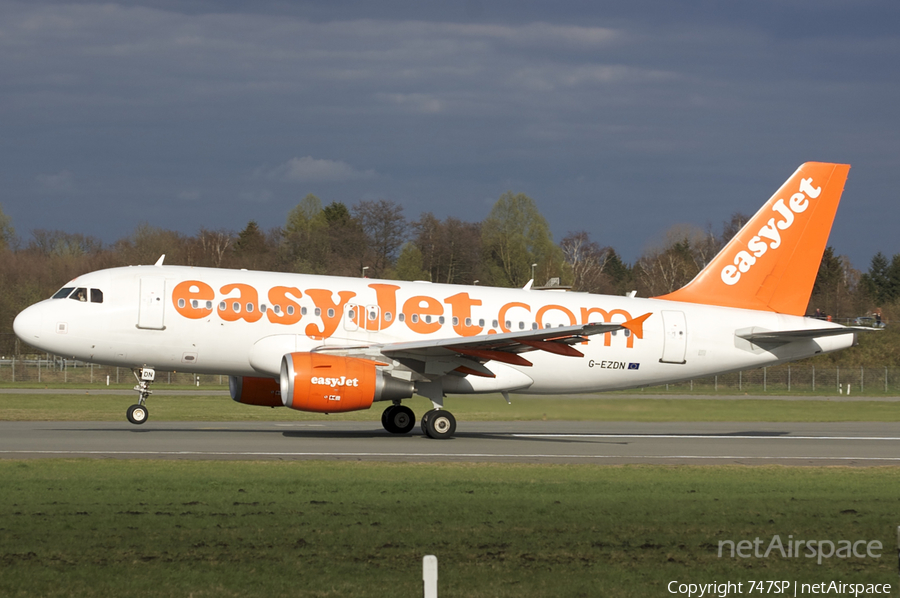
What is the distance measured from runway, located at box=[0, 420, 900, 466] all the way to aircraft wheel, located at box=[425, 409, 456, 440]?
10.0 inches

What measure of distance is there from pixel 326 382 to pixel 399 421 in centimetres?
476

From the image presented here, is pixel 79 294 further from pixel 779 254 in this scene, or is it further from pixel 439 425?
pixel 779 254

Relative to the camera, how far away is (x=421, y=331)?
24.5 m

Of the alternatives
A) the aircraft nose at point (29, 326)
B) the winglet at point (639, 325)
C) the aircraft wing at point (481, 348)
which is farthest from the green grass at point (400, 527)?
the winglet at point (639, 325)

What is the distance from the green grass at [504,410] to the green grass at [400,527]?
374 inches

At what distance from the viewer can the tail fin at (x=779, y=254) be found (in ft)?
91.3

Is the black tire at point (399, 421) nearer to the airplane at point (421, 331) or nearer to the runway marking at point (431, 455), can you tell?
the airplane at point (421, 331)

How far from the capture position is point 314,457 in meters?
19.1

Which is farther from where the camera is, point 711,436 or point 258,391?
point 711,436

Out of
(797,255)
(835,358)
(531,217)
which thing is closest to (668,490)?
(797,255)

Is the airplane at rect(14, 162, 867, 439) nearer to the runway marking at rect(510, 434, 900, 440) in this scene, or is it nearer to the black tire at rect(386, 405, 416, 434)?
the black tire at rect(386, 405, 416, 434)

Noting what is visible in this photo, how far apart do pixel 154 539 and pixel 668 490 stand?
26.9 feet

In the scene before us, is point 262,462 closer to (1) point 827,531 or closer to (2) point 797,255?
(1) point 827,531

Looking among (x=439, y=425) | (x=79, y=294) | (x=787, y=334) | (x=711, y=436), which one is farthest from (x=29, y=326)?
(x=787, y=334)
